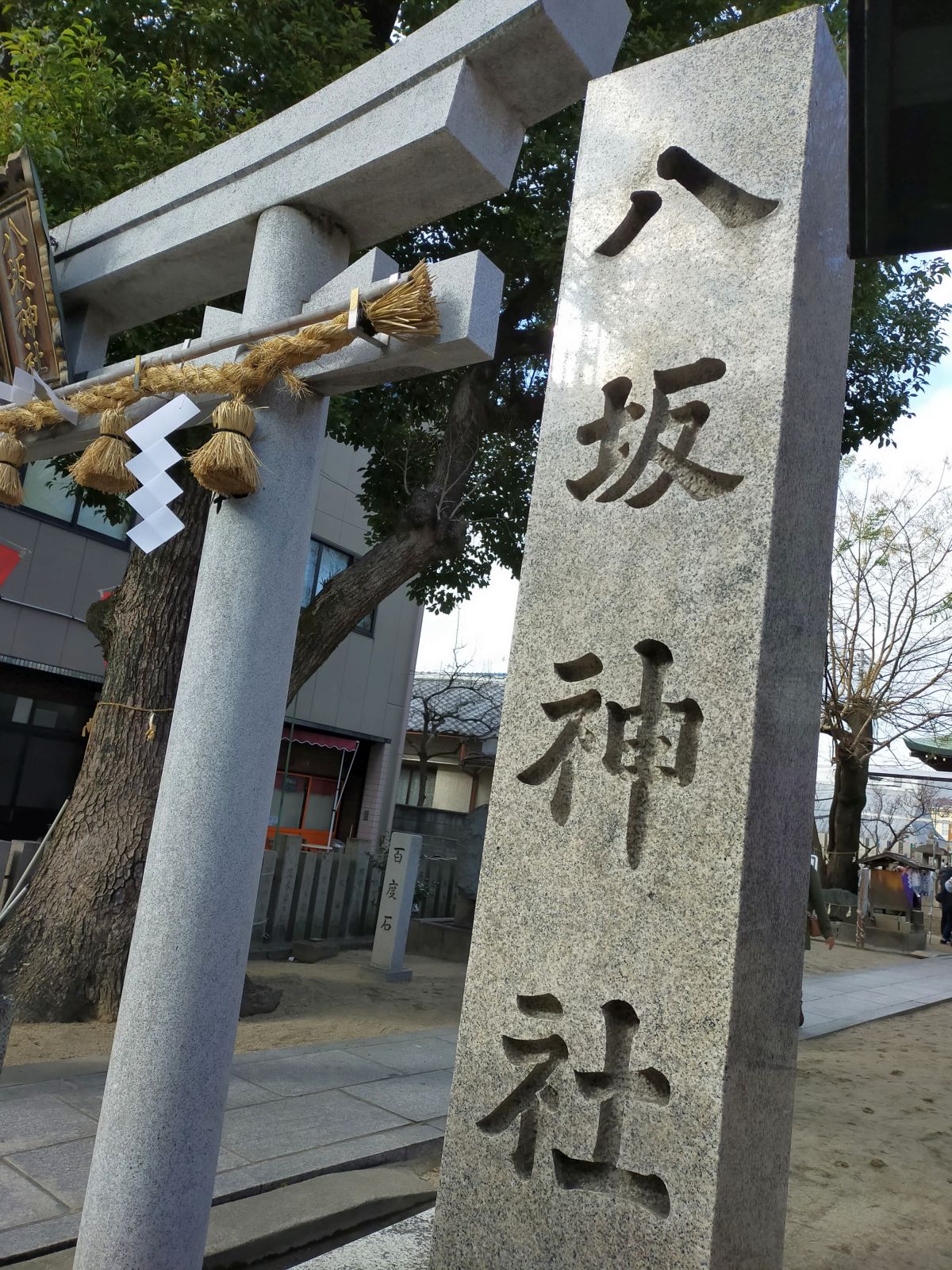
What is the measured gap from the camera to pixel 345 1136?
452cm

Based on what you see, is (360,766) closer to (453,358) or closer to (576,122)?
(576,122)

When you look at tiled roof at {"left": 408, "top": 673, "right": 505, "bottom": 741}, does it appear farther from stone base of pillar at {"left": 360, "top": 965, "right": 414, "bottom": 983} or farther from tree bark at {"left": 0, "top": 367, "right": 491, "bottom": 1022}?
tree bark at {"left": 0, "top": 367, "right": 491, "bottom": 1022}

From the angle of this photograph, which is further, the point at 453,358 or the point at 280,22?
the point at 280,22

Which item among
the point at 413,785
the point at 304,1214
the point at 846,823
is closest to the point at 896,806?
the point at 846,823

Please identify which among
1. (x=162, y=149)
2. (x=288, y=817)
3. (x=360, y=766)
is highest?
(x=162, y=149)

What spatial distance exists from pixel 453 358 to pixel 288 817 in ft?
47.9

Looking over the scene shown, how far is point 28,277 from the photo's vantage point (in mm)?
4387

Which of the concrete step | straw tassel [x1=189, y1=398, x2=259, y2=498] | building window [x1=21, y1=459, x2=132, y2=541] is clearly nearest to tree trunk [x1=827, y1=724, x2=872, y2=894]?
building window [x1=21, y1=459, x2=132, y2=541]

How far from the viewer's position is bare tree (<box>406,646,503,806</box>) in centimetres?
2089

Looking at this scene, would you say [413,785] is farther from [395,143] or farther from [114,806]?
[395,143]

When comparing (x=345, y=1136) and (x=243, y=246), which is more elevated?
(x=243, y=246)

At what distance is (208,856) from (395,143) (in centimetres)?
254

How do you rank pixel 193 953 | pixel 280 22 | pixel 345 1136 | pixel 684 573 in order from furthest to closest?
Answer: pixel 280 22, pixel 345 1136, pixel 193 953, pixel 684 573

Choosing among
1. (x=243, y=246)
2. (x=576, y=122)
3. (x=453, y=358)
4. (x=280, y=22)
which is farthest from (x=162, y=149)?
(x=453, y=358)
